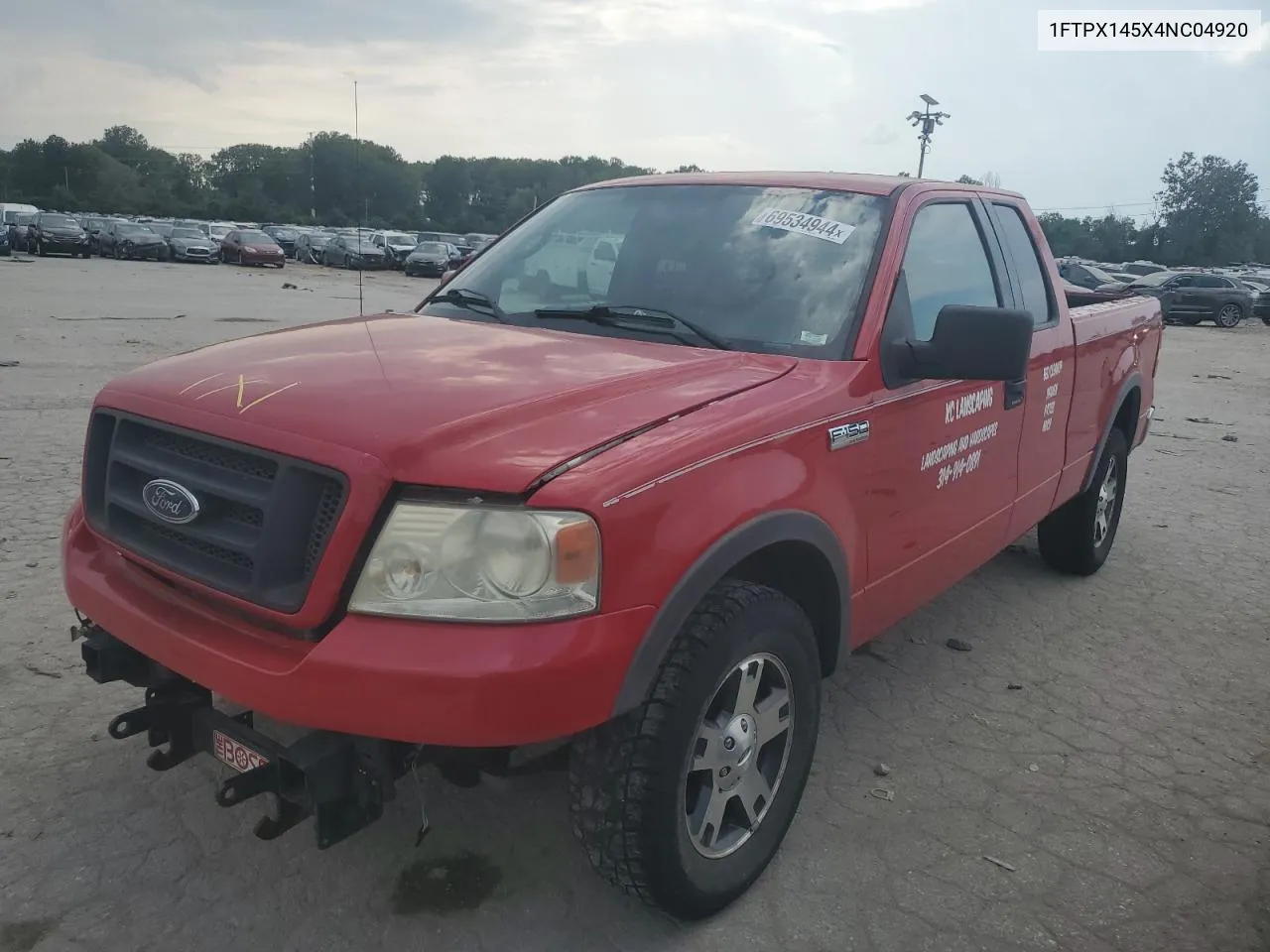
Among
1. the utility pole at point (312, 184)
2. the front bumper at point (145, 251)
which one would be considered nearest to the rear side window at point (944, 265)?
the utility pole at point (312, 184)

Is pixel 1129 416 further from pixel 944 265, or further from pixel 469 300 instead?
pixel 469 300

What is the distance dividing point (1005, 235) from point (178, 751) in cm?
365

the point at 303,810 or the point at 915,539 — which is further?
the point at 915,539

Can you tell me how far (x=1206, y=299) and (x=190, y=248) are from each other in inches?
1324

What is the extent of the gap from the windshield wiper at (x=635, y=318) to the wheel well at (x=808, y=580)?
2.20ft

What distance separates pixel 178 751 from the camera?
→ 2.58 meters

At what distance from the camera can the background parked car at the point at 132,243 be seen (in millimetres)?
35688

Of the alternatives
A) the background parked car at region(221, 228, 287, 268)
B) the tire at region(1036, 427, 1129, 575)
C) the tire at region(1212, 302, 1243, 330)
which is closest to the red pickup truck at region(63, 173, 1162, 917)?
the tire at region(1036, 427, 1129, 575)

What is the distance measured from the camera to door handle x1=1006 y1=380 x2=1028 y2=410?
3.84 meters

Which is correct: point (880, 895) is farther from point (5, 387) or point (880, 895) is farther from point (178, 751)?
point (5, 387)

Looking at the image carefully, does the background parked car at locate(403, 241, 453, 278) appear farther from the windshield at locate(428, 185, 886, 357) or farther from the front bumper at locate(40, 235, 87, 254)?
the windshield at locate(428, 185, 886, 357)

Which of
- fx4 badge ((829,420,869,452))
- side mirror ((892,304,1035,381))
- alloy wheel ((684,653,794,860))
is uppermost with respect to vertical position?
side mirror ((892,304,1035,381))

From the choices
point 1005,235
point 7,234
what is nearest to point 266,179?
point 7,234

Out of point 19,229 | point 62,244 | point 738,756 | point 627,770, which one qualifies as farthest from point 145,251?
point 627,770
